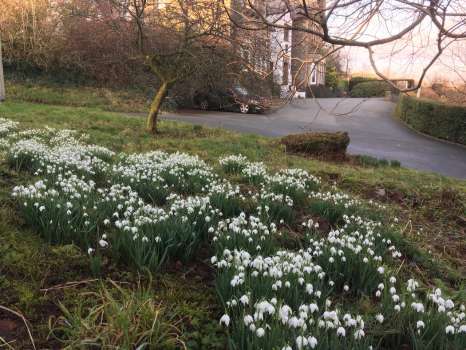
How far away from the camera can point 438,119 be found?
19719 millimetres

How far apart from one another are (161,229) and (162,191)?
164 centimetres

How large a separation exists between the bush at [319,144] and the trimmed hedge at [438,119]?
32.0ft

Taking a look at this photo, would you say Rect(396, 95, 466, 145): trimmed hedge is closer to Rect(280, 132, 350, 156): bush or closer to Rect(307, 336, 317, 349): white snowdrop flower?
Rect(280, 132, 350, 156): bush

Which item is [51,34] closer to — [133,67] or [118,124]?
[133,67]

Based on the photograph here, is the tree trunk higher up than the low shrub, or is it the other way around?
the tree trunk

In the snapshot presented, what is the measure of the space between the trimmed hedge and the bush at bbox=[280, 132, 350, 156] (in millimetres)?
9743

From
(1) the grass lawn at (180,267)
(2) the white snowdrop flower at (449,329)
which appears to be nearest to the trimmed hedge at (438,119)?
(1) the grass lawn at (180,267)

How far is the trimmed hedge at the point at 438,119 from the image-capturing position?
18.4m

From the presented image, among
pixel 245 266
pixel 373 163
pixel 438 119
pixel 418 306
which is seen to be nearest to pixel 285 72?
pixel 245 266

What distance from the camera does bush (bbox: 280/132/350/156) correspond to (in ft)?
35.3

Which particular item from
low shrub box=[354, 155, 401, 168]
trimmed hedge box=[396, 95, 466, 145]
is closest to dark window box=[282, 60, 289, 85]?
low shrub box=[354, 155, 401, 168]

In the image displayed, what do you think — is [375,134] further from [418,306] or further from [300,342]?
[300,342]

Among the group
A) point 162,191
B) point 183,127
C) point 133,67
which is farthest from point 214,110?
point 162,191

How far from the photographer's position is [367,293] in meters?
3.14
